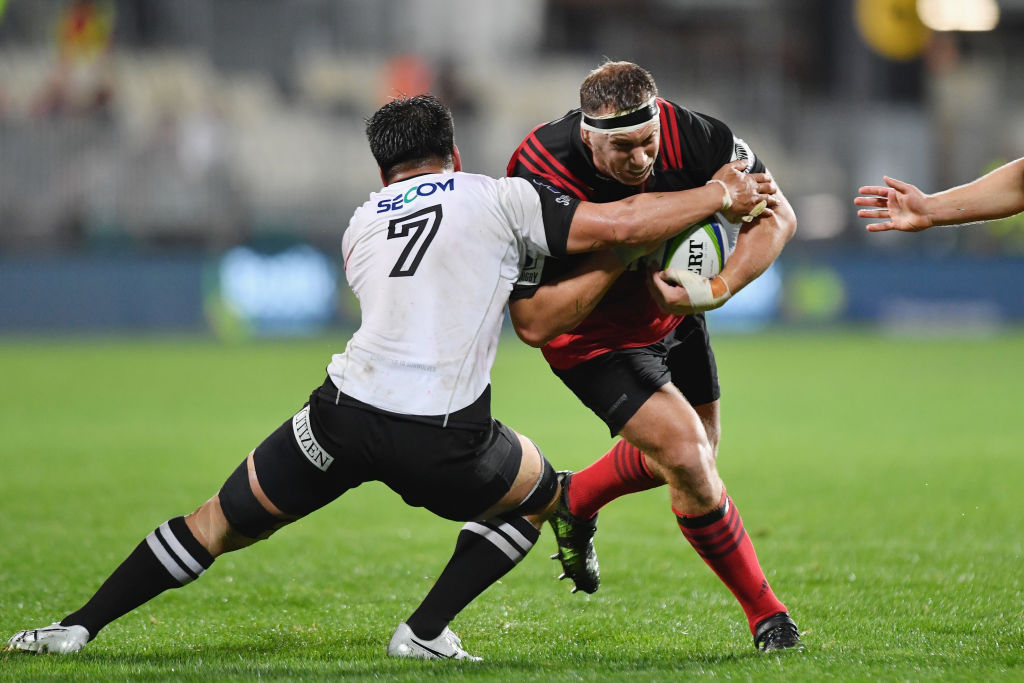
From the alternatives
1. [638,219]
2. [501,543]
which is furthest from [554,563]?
[638,219]

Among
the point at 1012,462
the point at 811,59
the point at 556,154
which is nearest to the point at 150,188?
the point at 811,59

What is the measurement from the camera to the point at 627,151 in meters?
4.25

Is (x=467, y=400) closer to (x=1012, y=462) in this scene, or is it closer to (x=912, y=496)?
(x=912, y=496)

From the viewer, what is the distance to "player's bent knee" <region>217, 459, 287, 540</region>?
4.03 metres

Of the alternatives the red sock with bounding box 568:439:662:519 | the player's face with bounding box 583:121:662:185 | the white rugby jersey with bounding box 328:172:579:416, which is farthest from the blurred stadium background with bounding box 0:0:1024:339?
the white rugby jersey with bounding box 328:172:579:416

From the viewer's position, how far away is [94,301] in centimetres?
1984

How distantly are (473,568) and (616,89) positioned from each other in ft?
5.45

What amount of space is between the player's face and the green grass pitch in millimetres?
1634

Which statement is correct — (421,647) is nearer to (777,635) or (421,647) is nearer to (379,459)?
(379,459)

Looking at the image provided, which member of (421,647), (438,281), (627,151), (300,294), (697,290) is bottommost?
(300,294)

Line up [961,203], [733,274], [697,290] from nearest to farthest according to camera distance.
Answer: [697,290] < [733,274] < [961,203]

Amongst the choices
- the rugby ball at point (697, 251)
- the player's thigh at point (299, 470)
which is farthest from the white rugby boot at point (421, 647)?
the rugby ball at point (697, 251)

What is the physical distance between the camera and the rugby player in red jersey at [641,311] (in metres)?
4.19

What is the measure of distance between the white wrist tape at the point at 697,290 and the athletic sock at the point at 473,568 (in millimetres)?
936
